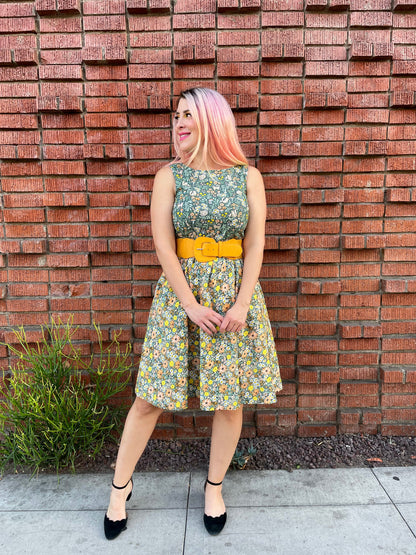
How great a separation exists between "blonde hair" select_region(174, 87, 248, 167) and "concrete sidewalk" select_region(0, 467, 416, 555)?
67.7 inches

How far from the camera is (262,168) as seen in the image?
2.54 meters

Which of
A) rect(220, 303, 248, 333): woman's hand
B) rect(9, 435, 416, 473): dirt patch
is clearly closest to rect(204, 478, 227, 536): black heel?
rect(9, 435, 416, 473): dirt patch

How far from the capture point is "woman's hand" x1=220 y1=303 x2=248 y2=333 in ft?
6.11

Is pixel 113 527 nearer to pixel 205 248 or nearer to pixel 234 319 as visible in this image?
pixel 234 319

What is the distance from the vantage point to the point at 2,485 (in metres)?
2.37

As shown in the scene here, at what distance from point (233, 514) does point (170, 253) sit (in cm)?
134

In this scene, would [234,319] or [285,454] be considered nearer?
[234,319]

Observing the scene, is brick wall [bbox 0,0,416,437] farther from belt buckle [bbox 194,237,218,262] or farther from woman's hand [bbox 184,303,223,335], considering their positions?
woman's hand [bbox 184,303,223,335]

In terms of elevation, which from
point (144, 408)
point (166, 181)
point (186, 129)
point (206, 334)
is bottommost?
point (144, 408)

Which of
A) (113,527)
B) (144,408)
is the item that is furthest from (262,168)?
(113,527)

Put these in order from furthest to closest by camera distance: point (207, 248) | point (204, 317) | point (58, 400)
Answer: point (58, 400)
point (207, 248)
point (204, 317)

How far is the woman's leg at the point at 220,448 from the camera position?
6.66 feet

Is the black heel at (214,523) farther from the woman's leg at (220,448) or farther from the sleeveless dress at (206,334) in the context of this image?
the sleeveless dress at (206,334)

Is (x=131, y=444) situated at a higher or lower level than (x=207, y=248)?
lower
